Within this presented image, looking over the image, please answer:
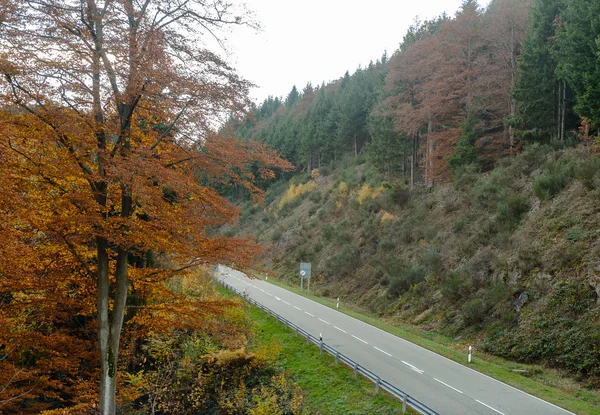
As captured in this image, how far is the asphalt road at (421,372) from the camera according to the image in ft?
38.0

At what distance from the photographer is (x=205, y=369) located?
53.2ft

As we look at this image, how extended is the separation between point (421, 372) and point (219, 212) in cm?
941

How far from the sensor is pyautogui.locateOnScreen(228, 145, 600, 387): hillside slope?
15.8m

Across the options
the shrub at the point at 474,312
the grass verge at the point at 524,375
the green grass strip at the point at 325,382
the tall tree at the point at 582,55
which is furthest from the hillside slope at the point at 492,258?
the green grass strip at the point at 325,382

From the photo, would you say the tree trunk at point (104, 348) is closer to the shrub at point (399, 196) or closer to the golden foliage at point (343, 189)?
the shrub at point (399, 196)

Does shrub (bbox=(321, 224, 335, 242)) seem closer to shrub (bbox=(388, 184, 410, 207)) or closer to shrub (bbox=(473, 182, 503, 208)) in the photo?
shrub (bbox=(388, 184, 410, 207))

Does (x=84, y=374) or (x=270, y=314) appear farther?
(x=270, y=314)

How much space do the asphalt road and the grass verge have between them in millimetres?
414

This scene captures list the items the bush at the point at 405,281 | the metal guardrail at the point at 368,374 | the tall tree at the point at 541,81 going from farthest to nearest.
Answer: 1. the tall tree at the point at 541,81
2. the bush at the point at 405,281
3. the metal guardrail at the point at 368,374

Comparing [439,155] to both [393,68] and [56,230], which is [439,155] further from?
[56,230]

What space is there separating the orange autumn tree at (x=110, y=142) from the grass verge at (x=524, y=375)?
10277 mm

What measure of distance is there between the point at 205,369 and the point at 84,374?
189 inches

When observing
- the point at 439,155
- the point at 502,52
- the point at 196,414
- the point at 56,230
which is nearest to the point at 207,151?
the point at 56,230

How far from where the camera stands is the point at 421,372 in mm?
14320
